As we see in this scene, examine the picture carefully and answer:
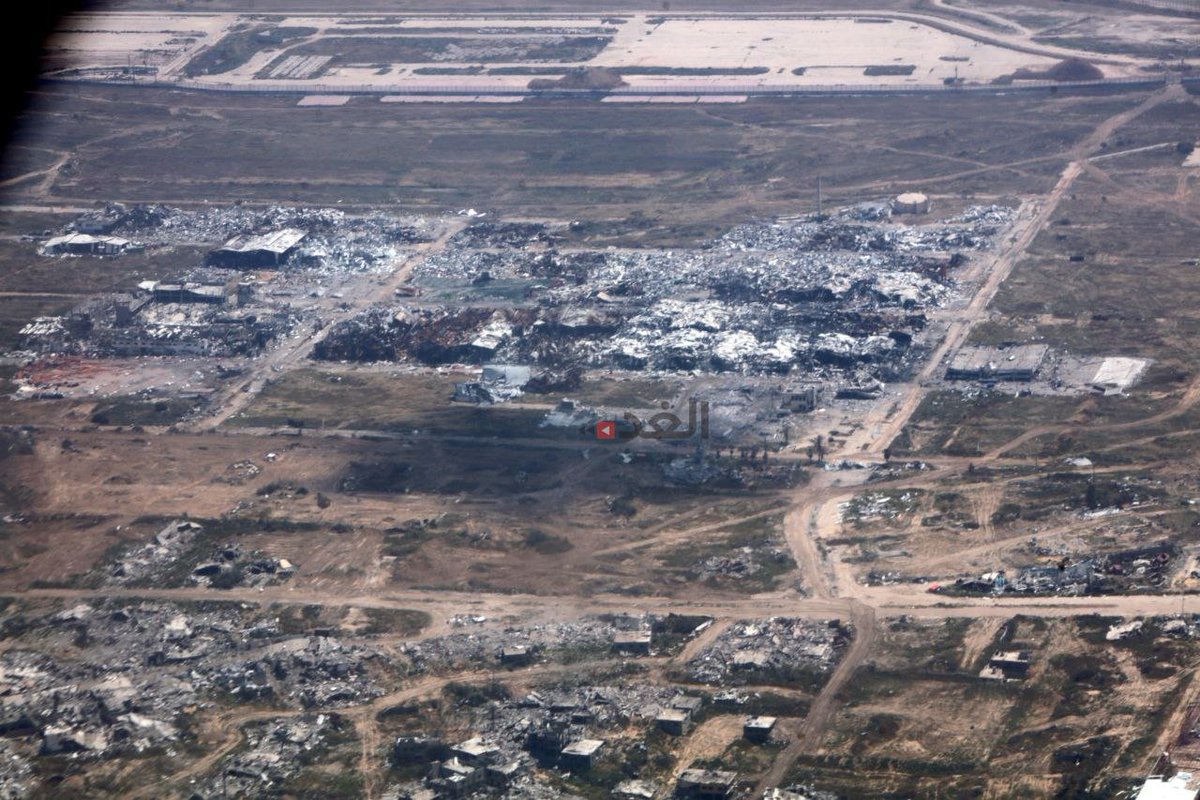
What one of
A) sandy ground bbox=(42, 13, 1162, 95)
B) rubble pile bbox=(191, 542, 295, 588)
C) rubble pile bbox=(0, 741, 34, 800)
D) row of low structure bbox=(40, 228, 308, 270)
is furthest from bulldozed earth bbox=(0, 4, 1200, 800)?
sandy ground bbox=(42, 13, 1162, 95)

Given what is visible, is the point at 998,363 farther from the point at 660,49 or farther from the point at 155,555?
the point at 660,49

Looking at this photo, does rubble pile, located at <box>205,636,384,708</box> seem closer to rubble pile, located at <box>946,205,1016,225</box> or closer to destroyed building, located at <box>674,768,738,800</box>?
destroyed building, located at <box>674,768,738,800</box>

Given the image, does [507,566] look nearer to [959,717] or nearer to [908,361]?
[959,717]

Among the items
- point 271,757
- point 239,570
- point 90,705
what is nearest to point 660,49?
point 239,570

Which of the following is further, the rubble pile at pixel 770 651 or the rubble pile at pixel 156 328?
the rubble pile at pixel 156 328

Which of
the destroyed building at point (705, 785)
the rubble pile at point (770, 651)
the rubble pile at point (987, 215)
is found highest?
the destroyed building at point (705, 785)

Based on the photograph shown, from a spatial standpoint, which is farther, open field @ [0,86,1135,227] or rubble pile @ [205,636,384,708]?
open field @ [0,86,1135,227]

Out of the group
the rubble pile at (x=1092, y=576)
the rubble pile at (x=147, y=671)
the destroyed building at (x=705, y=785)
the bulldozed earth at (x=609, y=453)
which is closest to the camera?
the destroyed building at (x=705, y=785)

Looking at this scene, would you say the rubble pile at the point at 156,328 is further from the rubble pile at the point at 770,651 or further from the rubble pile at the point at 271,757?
the rubble pile at the point at 770,651

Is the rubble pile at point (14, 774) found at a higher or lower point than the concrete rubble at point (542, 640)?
higher

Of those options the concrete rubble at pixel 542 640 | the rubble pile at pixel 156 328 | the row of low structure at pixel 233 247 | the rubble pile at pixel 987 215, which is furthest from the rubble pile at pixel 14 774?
the rubble pile at pixel 987 215
